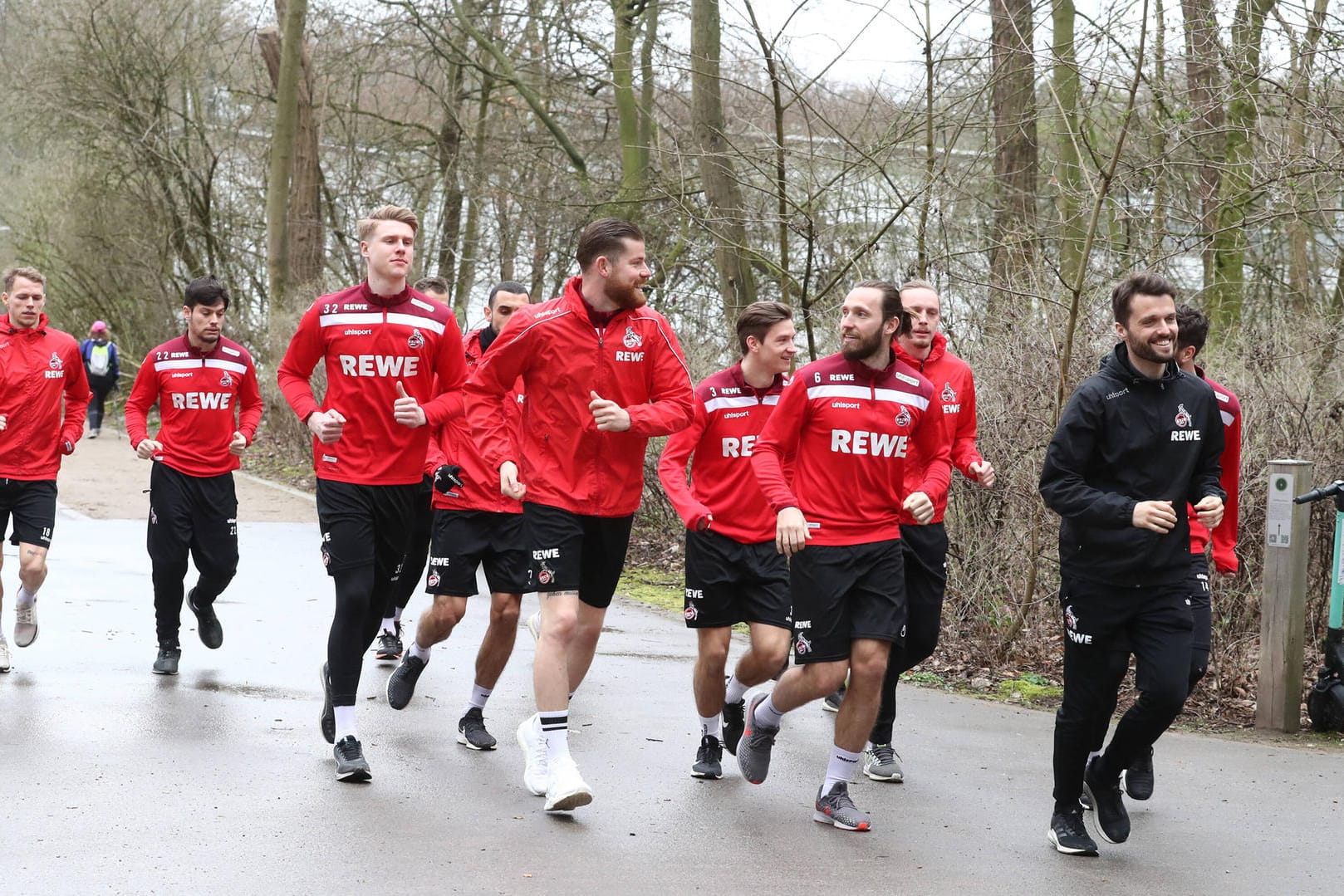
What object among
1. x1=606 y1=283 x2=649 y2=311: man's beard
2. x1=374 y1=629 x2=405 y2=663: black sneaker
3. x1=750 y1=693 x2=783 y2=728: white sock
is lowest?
x1=374 y1=629 x2=405 y2=663: black sneaker

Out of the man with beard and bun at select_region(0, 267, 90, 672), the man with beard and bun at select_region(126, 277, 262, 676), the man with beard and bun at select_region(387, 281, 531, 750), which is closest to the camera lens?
the man with beard and bun at select_region(387, 281, 531, 750)

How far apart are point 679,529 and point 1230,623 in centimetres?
582

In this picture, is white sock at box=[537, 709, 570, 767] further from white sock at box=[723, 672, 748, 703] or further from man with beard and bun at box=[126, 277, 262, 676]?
man with beard and bun at box=[126, 277, 262, 676]

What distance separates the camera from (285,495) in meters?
18.4

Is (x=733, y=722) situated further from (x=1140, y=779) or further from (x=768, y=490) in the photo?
A: (x=1140, y=779)

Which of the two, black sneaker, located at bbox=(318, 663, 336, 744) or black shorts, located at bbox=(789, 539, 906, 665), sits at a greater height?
black shorts, located at bbox=(789, 539, 906, 665)

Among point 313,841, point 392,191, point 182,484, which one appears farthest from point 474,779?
point 392,191

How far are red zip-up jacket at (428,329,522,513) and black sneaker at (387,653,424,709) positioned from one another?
30.1 inches

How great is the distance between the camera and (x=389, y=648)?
895 cm

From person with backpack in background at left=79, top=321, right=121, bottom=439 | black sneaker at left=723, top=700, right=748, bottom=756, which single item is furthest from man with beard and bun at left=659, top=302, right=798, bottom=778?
person with backpack in background at left=79, top=321, right=121, bottom=439

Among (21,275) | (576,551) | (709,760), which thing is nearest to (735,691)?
(709,760)

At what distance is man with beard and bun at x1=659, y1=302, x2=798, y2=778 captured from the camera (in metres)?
6.40

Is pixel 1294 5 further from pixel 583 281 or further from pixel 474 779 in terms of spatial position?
pixel 474 779

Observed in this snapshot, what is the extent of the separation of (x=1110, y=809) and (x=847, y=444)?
1.61 metres
